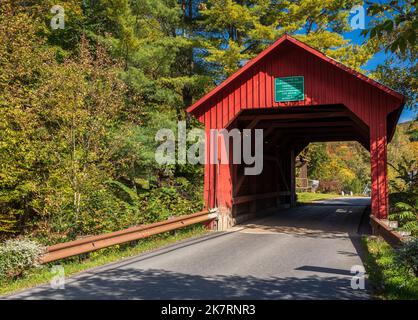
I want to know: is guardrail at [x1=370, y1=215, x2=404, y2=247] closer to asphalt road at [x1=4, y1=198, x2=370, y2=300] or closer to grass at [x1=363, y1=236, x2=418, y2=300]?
grass at [x1=363, y1=236, x2=418, y2=300]

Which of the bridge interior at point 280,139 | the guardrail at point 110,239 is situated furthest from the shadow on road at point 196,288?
the bridge interior at point 280,139

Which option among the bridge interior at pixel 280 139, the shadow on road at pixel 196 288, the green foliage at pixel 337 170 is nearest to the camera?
the shadow on road at pixel 196 288

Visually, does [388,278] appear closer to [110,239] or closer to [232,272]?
[232,272]

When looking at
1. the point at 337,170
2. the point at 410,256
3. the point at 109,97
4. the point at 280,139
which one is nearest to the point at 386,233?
the point at 410,256

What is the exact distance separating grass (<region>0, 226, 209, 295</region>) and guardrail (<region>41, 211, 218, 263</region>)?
312 mm

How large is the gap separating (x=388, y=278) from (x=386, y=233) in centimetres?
395

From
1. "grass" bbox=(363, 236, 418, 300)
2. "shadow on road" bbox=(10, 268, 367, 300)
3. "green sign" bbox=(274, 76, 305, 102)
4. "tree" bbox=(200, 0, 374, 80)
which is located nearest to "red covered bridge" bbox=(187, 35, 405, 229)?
"green sign" bbox=(274, 76, 305, 102)

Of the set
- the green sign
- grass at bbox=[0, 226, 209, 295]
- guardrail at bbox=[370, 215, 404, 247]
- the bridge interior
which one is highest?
the green sign

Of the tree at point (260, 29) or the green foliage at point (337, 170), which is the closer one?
the tree at point (260, 29)

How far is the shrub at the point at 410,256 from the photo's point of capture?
6.64 m

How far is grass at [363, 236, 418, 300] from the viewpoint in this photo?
5754mm

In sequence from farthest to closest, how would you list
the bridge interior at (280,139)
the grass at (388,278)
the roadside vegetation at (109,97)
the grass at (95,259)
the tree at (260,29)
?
the tree at (260,29), the bridge interior at (280,139), the roadside vegetation at (109,97), the grass at (95,259), the grass at (388,278)

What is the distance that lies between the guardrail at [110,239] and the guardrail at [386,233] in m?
5.11

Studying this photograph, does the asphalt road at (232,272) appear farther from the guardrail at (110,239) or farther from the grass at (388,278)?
the guardrail at (110,239)
